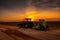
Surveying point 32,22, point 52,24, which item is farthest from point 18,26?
point 52,24

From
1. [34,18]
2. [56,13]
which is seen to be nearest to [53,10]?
[56,13]

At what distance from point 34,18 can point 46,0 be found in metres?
0.39

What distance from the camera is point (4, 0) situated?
7.68 ft

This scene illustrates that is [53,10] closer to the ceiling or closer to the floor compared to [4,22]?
closer to the ceiling

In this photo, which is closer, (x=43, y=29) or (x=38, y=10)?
(x=43, y=29)

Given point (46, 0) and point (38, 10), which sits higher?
point (46, 0)

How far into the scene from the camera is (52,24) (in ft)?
7.54

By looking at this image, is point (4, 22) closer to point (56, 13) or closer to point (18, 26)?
point (18, 26)

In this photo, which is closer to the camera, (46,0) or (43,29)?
(43,29)

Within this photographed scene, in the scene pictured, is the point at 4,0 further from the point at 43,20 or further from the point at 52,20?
the point at 52,20

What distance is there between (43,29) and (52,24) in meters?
0.26

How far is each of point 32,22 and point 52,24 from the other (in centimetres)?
36

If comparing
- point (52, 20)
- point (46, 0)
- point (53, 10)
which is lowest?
point (52, 20)

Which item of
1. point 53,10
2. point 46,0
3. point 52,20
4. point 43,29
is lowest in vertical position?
point 43,29
